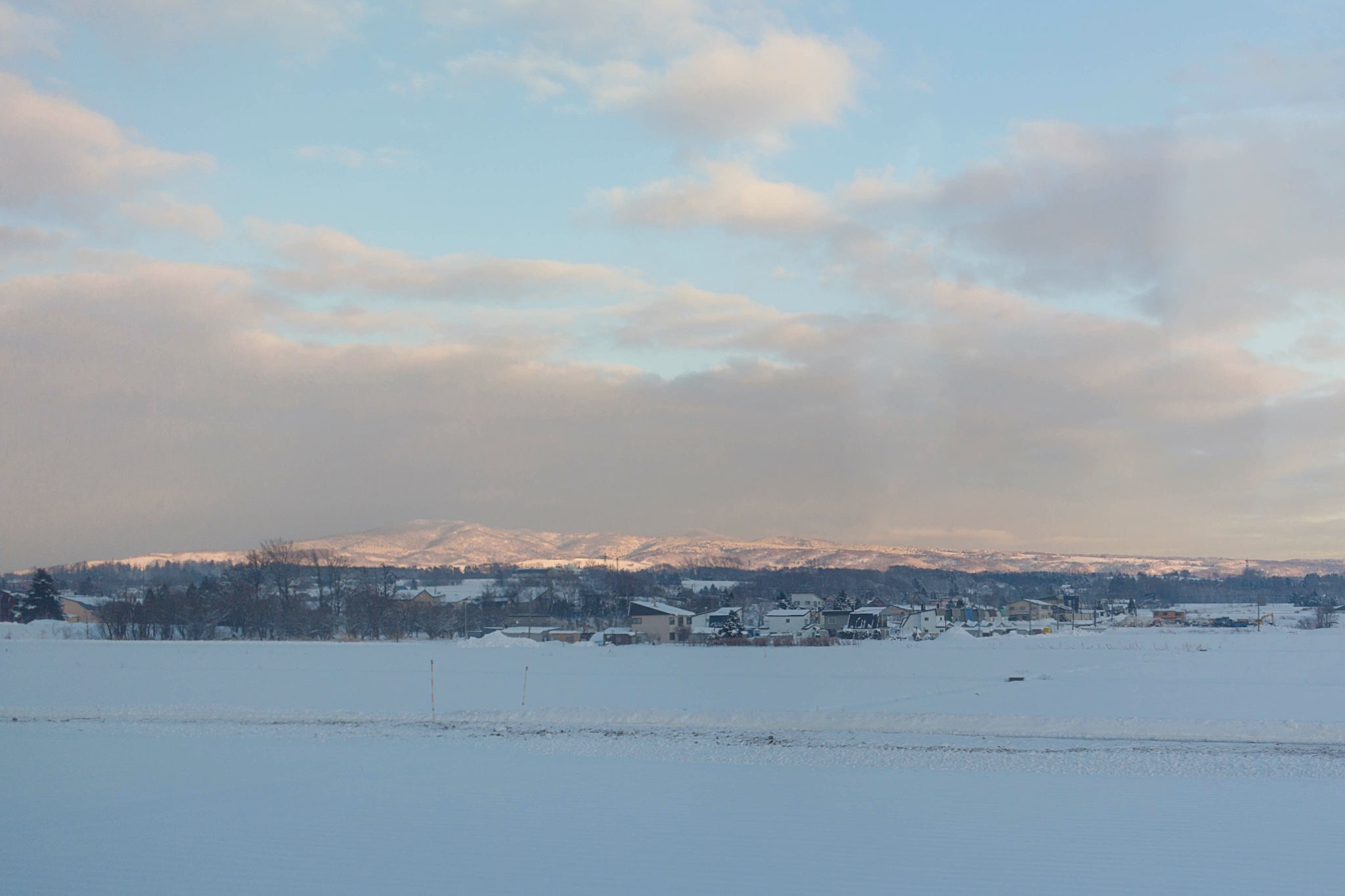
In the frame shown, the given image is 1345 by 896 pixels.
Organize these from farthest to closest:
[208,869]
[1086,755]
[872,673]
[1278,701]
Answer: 1. [872,673]
2. [1278,701]
3. [1086,755]
4. [208,869]

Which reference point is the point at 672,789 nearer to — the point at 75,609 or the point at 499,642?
the point at 499,642

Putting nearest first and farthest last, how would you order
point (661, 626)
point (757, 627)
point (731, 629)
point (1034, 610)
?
1. point (731, 629)
2. point (661, 626)
3. point (757, 627)
4. point (1034, 610)

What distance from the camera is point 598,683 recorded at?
89.8 feet

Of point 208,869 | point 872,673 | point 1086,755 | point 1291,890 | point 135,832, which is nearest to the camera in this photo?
point 1291,890

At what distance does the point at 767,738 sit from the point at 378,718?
7661 mm

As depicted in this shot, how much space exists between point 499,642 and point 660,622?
27884mm

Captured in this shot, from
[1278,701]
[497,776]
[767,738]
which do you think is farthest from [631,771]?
[1278,701]

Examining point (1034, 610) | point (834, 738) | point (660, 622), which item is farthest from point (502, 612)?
point (834, 738)

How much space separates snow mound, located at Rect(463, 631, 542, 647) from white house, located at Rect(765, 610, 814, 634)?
95.2ft

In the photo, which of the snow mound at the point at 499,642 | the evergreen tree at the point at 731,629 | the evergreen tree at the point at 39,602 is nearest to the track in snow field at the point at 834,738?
the snow mound at the point at 499,642

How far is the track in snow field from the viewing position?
13648 mm

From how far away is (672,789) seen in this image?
38.7 ft

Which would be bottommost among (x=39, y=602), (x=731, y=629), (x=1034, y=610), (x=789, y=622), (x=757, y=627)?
(x=1034, y=610)

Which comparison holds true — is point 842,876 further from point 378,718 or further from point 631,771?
point 378,718
